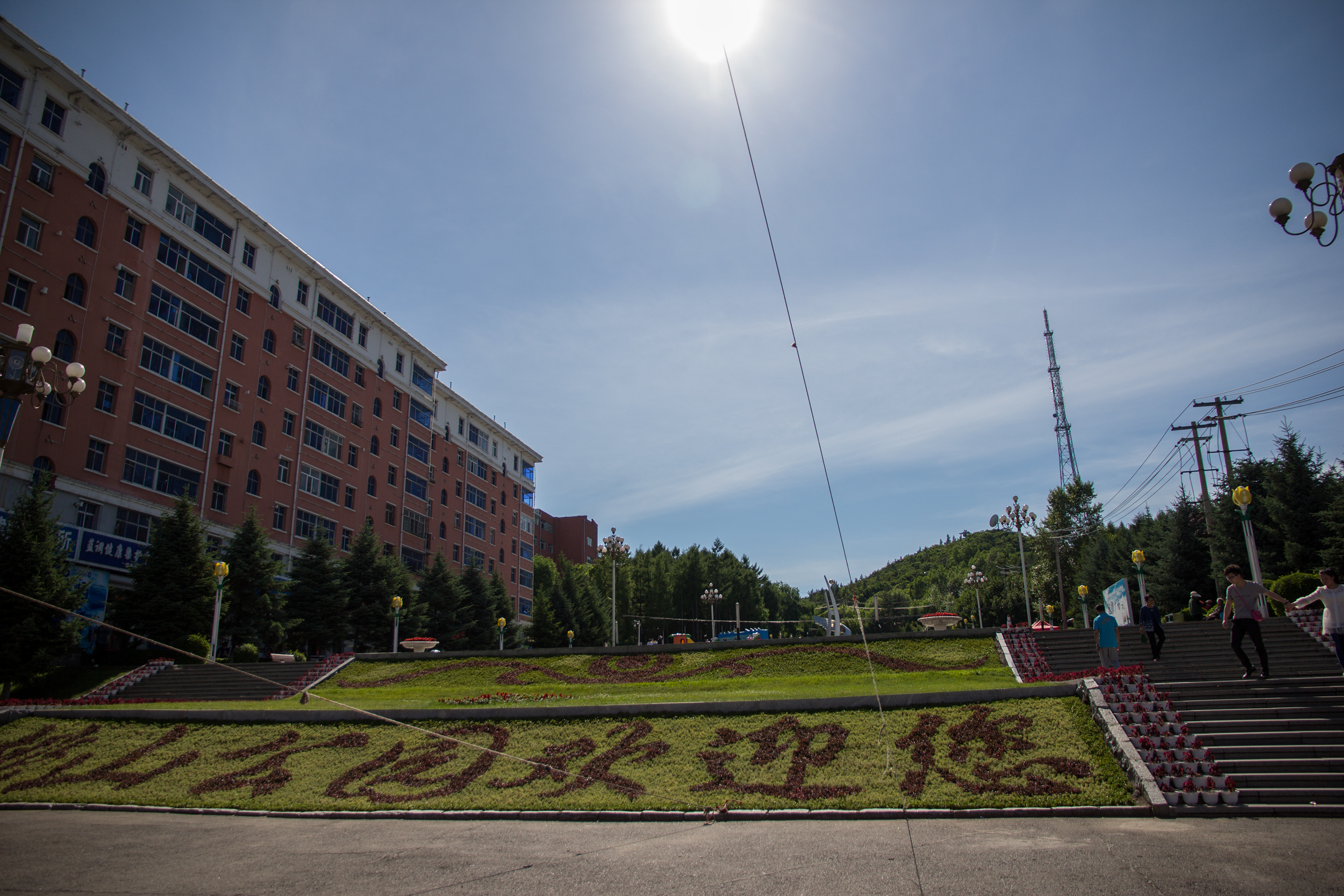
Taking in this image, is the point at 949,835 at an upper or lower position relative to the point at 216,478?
lower

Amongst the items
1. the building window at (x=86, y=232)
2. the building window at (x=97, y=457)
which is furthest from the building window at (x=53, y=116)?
the building window at (x=97, y=457)

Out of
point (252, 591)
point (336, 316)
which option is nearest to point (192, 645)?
point (252, 591)

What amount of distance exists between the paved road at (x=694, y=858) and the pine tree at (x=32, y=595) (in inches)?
734

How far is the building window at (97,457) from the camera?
3381cm

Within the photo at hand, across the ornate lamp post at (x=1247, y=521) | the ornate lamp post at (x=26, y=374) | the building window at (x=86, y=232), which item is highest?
the building window at (x=86, y=232)

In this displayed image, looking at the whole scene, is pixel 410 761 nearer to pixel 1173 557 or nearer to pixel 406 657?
pixel 406 657

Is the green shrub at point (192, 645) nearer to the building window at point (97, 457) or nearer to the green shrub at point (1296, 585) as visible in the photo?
the building window at point (97, 457)

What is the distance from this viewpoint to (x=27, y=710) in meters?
18.5

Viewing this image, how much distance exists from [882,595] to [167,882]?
5339 inches

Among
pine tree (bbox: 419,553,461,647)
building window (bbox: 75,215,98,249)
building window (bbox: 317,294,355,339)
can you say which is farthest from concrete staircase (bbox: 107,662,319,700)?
building window (bbox: 317,294,355,339)

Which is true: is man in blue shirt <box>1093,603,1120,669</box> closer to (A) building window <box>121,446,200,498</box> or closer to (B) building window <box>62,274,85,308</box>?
(A) building window <box>121,446,200,498</box>

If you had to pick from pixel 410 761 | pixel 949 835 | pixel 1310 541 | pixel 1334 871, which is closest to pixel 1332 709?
pixel 1334 871

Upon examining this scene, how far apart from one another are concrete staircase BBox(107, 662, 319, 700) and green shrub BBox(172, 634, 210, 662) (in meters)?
2.57

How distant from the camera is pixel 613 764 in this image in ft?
43.7
